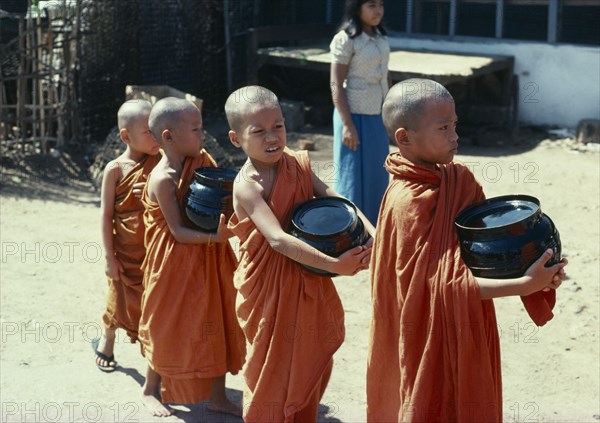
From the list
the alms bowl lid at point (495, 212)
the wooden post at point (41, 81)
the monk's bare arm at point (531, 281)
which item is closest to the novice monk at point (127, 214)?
the alms bowl lid at point (495, 212)

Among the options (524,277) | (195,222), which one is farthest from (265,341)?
(524,277)

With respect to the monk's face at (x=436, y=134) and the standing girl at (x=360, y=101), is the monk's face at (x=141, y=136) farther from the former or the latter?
the standing girl at (x=360, y=101)

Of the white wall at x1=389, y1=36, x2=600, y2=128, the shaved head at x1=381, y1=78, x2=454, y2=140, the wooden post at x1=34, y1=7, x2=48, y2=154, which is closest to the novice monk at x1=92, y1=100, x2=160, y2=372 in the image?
the shaved head at x1=381, y1=78, x2=454, y2=140

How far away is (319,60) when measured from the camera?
35.9 feet

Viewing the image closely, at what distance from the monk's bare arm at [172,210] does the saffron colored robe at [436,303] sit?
1.08 m

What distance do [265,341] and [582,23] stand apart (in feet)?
27.2

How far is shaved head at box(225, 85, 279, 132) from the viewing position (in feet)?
11.8

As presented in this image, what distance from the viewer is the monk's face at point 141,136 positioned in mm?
4488

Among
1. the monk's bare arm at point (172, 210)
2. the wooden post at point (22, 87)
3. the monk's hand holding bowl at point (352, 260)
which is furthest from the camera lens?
the wooden post at point (22, 87)

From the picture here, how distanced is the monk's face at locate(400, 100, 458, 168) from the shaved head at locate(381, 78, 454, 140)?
2 centimetres

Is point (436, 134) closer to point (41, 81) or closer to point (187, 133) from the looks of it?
point (187, 133)

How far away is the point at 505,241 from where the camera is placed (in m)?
2.96

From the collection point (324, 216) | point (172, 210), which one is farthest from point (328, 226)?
point (172, 210)

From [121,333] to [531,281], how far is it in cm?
332
